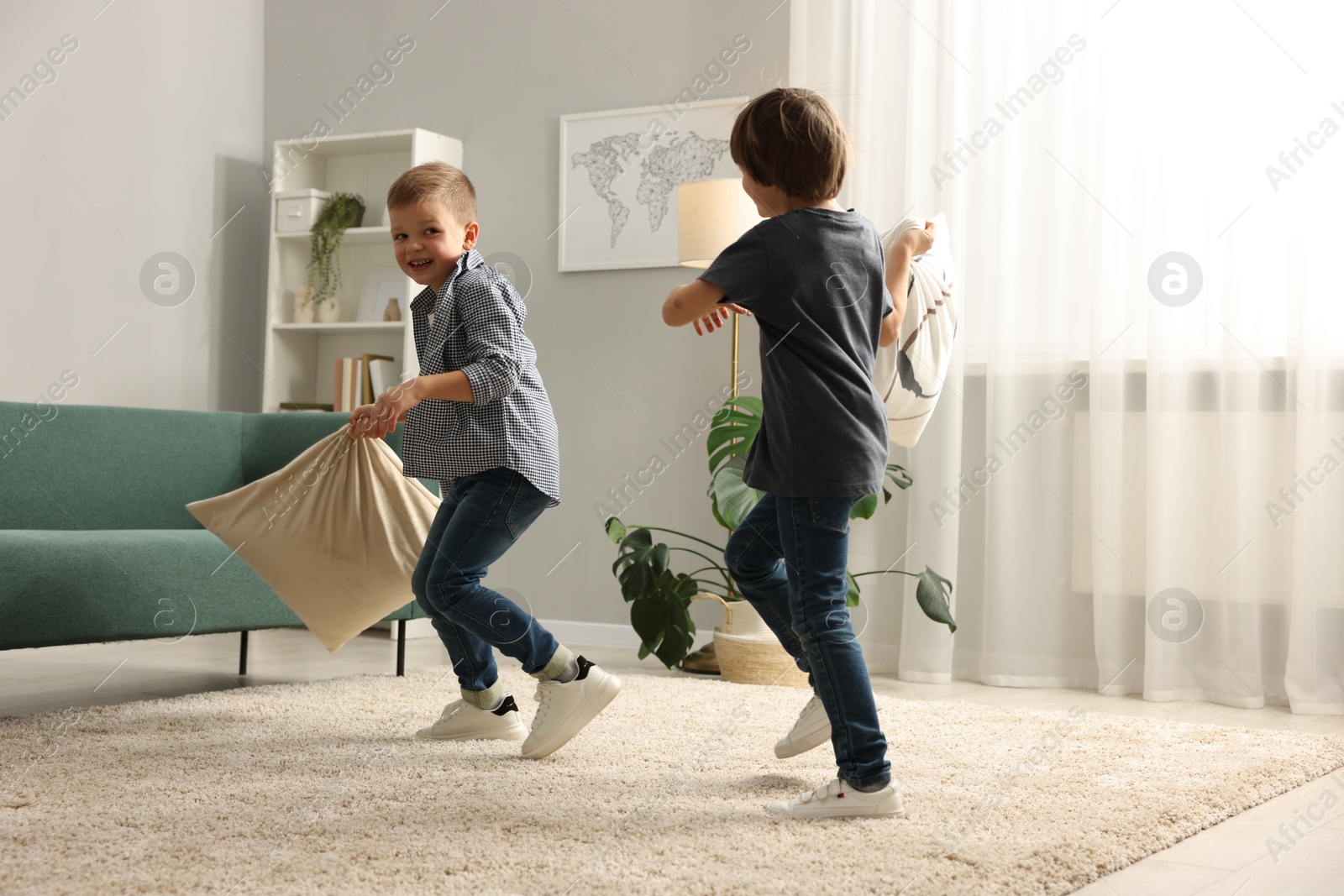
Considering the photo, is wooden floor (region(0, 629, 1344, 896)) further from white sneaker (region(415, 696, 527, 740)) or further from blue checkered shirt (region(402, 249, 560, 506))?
blue checkered shirt (region(402, 249, 560, 506))

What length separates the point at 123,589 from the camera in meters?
2.44

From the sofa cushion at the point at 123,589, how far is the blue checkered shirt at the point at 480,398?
754mm

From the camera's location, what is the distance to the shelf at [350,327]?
4305mm

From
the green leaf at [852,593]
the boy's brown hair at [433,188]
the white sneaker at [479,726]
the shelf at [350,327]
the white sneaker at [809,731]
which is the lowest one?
the white sneaker at [479,726]

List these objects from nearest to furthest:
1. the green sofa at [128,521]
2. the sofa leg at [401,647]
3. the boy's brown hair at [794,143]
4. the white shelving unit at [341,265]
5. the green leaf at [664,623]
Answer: the boy's brown hair at [794,143], the green sofa at [128,521], the sofa leg at [401,647], the green leaf at [664,623], the white shelving unit at [341,265]

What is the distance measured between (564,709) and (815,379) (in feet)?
2.54

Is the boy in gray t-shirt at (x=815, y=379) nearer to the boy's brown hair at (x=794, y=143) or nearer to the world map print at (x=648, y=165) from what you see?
the boy's brown hair at (x=794, y=143)

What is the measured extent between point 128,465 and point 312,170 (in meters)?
1.88

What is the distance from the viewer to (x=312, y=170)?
4.62m

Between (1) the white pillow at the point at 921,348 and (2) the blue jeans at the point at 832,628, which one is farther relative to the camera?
(1) the white pillow at the point at 921,348

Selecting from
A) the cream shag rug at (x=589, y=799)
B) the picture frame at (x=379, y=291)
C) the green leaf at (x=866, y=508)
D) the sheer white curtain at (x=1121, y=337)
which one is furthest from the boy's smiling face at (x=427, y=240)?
the picture frame at (x=379, y=291)

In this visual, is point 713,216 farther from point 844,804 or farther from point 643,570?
point 844,804

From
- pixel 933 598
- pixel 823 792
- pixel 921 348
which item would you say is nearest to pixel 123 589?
pixel 823 792

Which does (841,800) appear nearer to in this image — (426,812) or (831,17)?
(426,812)
